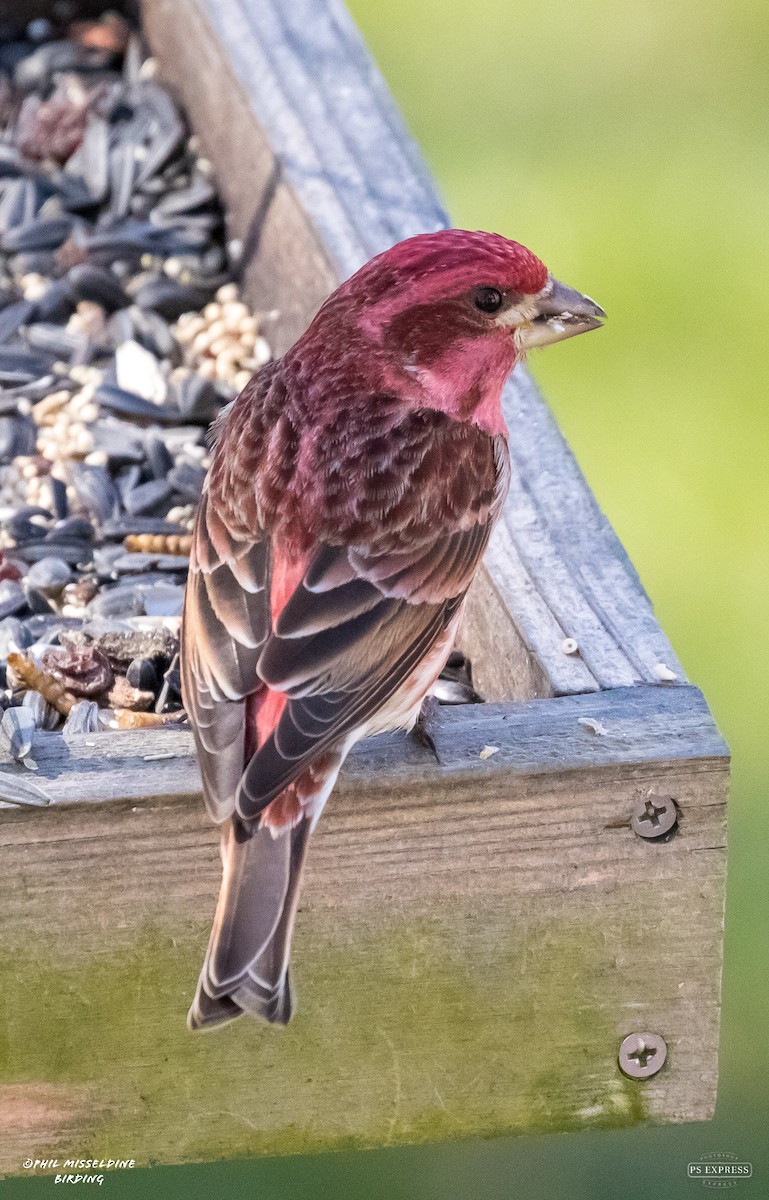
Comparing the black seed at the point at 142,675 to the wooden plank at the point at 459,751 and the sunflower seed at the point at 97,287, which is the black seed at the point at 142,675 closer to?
the wooden plank at the point at 459,751

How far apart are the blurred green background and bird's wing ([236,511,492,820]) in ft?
3.29

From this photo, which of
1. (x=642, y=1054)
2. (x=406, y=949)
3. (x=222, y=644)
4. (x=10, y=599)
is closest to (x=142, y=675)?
(x=10, y=599)

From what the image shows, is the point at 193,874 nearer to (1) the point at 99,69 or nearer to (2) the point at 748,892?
(2) the point at 748,892

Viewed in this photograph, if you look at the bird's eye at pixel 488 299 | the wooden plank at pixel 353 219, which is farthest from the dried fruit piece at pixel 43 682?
the bird's eye at pixel 488 299

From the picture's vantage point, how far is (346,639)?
2482 millimetres

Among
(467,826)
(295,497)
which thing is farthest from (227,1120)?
(295,497)

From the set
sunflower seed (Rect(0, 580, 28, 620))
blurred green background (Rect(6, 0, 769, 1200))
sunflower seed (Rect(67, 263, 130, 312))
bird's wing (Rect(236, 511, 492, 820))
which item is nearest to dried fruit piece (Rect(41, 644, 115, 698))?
sunflower seed (Rect(0, 580, 28, 620))

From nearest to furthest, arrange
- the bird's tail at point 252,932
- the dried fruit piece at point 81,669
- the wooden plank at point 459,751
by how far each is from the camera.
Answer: the bird's tail at point 252,932 → the wooden plank at point 459,751 → the dried fruit piece at point 81,669

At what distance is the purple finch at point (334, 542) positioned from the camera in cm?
231

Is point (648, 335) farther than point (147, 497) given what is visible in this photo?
Yes

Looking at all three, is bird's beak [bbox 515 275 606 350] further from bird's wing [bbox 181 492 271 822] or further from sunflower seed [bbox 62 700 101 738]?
sunflower seed [bbox 62 700 101 738]

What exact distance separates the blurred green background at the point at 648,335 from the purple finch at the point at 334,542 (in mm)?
908

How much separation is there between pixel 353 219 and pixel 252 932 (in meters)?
1.85

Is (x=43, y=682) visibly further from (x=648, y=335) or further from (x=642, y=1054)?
(x=648, y=335)
